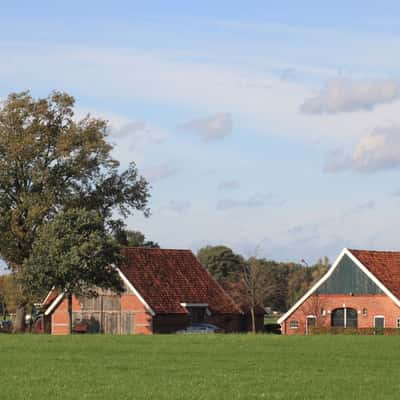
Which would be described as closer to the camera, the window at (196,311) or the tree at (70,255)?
Answer: the tree at (70,255)

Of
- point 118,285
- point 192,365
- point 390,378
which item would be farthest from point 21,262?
point 390,378

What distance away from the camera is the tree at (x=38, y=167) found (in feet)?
262

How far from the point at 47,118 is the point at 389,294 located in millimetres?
28982

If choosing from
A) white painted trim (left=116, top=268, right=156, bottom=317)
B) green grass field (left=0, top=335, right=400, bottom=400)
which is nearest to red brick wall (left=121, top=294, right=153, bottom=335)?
white painted trim (left=116, top=268, right=156, bottom=317)

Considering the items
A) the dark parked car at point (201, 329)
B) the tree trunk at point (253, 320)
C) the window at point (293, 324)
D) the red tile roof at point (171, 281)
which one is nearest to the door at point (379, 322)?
the window at point (293, 324)

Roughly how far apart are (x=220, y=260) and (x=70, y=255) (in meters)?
97.7

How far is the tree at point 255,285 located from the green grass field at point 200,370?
46.3 meters

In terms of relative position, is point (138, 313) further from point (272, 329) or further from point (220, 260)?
point (220, 260)

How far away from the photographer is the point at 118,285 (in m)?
79.7

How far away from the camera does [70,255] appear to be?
7462 cm

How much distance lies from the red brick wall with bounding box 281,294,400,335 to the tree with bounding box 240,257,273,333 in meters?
9.18

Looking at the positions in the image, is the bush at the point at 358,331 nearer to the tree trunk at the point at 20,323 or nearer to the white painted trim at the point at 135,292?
the white painted trim at the point at 135,292

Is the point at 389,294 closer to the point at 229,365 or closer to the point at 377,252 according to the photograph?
the point at 377,252

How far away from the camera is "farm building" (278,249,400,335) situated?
275ft
